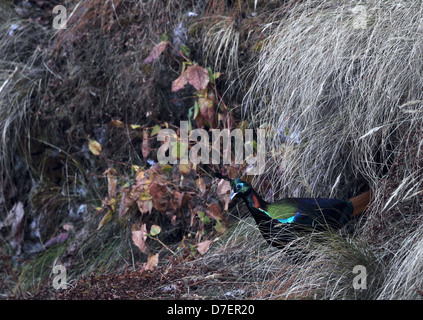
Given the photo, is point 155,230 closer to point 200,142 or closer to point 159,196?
point 159,196

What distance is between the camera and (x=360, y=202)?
2479mm

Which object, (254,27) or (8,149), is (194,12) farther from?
(8,149)

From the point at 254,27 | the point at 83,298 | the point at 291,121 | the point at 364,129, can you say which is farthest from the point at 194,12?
the point at 83,298

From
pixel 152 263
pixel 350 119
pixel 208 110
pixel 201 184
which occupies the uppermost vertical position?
pixel 350 119

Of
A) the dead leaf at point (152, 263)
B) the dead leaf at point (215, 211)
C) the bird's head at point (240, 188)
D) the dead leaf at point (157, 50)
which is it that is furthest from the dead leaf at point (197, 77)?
the dead leaf at point (152, 263)

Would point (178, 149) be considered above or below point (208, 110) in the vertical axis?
below

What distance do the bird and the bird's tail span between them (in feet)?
0.07

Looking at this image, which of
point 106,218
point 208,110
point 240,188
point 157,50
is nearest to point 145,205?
point 106,218

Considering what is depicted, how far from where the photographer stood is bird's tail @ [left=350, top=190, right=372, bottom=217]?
2.46 m

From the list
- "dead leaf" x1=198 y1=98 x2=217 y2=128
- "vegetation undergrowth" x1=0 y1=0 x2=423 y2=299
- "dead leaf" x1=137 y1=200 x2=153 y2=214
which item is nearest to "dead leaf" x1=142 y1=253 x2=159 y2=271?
"vegetation undergrowth" x1=0 y1=0 x2=423 y2=299

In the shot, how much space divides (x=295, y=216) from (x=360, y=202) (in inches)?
12.7

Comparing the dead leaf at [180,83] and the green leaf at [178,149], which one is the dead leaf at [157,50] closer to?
the dead leaf at [180,83]

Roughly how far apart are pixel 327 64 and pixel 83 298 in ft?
5.05

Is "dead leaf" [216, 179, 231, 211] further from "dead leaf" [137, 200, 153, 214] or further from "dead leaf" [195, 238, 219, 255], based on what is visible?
"dead leaf" [137, 200, 153, 214]
